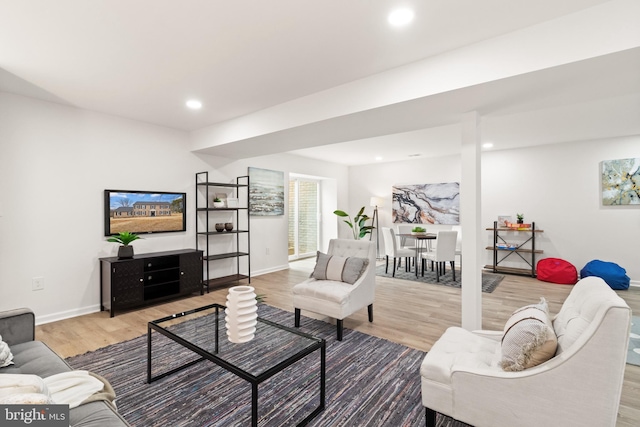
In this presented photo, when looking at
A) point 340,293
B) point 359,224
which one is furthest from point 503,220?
point 340,293

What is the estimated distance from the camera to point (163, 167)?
14.2ft

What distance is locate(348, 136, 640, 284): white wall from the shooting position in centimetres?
491

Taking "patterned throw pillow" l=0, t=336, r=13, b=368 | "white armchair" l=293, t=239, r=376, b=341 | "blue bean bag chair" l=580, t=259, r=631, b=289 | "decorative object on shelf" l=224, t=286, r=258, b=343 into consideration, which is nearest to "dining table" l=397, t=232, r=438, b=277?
"blue bean bag chair" l=580, t=259, r=631, b=289

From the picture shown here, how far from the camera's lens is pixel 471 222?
9.09 feet

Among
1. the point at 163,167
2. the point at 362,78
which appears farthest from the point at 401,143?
the point at 163,167

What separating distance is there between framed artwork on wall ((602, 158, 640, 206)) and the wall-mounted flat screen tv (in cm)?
686

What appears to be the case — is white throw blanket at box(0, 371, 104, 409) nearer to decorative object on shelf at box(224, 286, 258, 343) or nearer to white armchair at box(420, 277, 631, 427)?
decorative object on shelf at box(224, 286, 258, 343)

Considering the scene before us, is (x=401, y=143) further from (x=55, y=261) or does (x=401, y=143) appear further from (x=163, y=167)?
(x=55, y=261)

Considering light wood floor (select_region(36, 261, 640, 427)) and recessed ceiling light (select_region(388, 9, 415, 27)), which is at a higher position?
recessed ceiling light (select_region(388, 9, 415, 27))

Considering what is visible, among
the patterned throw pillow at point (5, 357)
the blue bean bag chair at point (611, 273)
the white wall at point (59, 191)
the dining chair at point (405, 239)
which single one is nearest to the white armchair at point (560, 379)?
the patterned throw pillow at point (5, 357)

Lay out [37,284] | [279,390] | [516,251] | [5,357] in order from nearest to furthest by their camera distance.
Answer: [5,357] → [279,390] → [37,284] → [516,251]

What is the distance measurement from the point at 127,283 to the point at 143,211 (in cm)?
102

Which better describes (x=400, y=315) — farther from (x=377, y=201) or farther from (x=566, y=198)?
(x=566, y=198)

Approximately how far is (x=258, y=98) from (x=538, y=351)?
3.20 m
